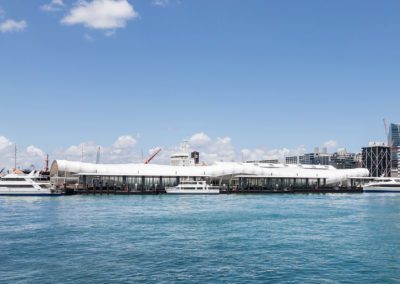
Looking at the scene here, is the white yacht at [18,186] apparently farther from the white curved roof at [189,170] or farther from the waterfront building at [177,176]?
the white curved roof at [189,170]


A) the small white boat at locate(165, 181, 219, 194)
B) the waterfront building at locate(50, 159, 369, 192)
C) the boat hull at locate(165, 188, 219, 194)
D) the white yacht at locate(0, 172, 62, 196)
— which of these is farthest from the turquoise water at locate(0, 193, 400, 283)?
the waterfront building at locate(50, 159, 369, 192)

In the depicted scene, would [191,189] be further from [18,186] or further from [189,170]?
[18,186]

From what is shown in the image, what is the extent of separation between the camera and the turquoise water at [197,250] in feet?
107

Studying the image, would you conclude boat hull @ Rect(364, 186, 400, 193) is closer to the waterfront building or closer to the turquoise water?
the waterfront building

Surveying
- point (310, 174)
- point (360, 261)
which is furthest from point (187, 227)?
point (310, 174)

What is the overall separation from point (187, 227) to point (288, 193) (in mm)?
105159

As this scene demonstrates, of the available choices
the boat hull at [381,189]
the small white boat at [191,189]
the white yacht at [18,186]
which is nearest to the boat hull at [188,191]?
the small white boat at [191,189]

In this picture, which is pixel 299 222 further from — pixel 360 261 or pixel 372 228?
pixel 360 261

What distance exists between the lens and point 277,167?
625 ft

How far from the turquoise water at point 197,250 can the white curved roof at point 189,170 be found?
84.2 metres

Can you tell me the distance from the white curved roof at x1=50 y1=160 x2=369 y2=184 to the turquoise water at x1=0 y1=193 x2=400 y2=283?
276 ft

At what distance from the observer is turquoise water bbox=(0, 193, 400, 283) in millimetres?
32688

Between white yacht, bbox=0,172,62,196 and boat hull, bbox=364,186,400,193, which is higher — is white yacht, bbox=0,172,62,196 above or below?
above

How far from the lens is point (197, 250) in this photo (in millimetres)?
42250
